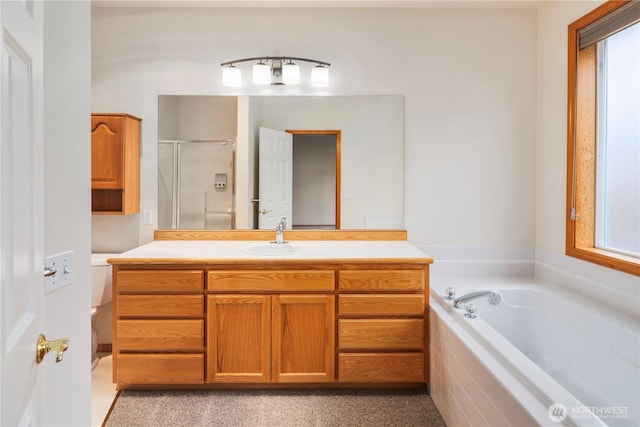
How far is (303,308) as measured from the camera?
234cm

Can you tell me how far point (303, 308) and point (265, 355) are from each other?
0.34 m

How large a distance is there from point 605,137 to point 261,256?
210 centimetres

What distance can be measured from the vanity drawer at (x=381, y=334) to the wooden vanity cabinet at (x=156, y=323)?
83 cm

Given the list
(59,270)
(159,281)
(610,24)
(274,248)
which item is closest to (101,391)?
(159,281)

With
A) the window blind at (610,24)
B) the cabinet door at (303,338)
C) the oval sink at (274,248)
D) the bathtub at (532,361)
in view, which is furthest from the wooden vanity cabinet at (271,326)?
the window blind at (610,24)

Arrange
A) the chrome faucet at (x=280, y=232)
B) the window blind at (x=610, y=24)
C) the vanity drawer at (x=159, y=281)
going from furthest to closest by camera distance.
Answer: the chrome faucet at (x=280, y=232) → the vanity drawer at (x=159, y=281) → the window blind at (x=610, y=24)

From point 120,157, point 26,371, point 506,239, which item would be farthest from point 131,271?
point 506,239

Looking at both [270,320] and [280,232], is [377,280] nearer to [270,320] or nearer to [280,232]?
[270,320]

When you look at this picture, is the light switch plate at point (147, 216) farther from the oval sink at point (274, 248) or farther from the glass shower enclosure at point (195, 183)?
the oval sink at point (274, 248)

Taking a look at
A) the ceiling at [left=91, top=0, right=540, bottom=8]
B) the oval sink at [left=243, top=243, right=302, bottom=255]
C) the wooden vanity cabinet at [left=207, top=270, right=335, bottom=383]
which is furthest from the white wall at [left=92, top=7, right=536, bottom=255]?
the wooden vanity cabinet at [left=207, top=270, right=335, bottom=383]

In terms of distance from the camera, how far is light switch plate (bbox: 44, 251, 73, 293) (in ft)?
3.71

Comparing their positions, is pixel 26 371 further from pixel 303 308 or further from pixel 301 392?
pixel 301 392

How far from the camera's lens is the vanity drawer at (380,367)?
7.67 ft

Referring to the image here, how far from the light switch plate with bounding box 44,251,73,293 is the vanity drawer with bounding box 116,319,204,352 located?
1.14 metres
